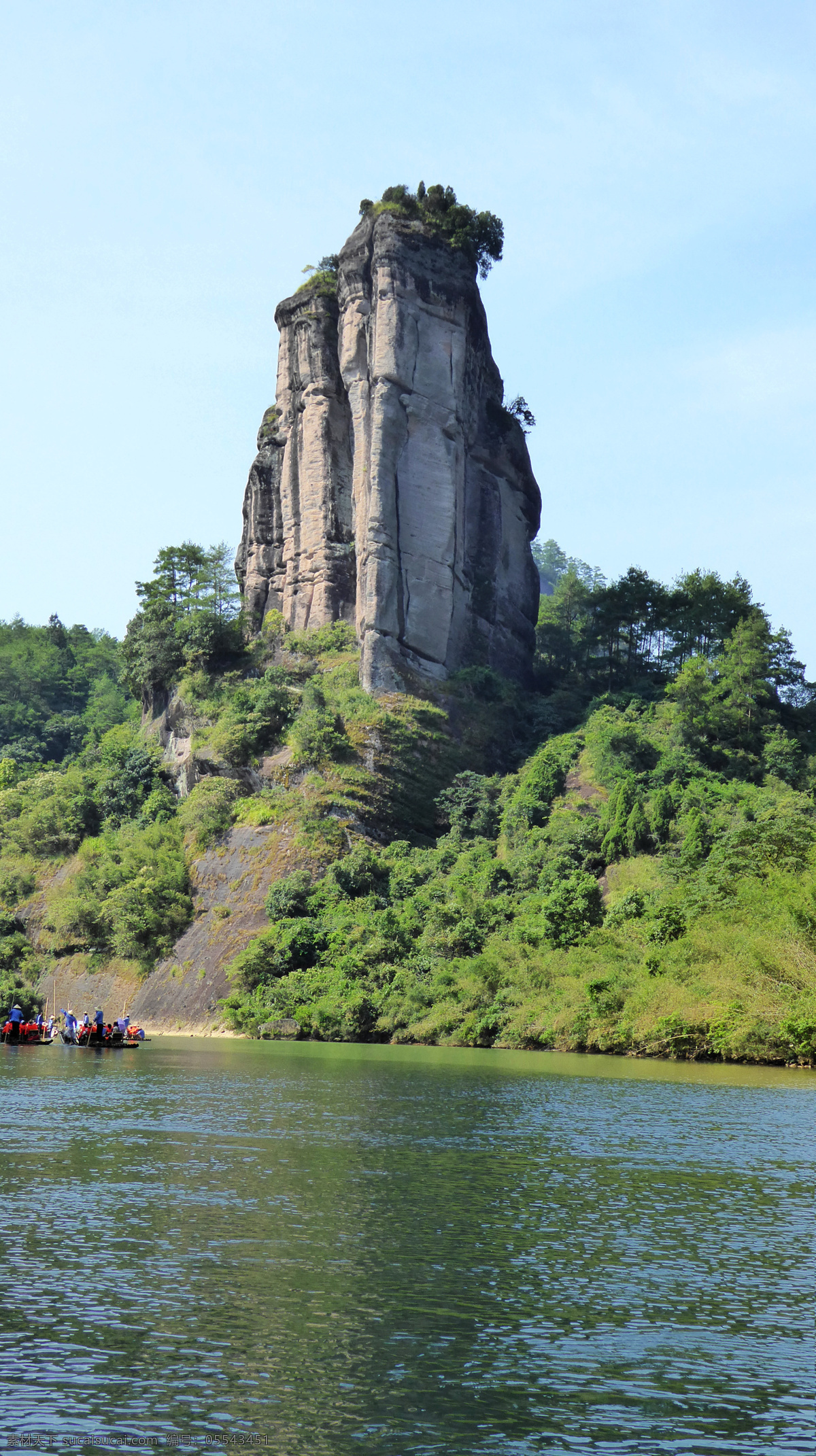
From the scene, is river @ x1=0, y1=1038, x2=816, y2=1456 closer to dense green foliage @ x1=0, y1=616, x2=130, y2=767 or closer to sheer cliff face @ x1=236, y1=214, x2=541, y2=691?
sheer cliff face @ x1=236, y1=214, x2=541, y2=691

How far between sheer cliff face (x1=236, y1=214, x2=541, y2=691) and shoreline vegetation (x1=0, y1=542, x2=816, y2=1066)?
299cm

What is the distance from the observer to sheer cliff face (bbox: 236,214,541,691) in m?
79.8

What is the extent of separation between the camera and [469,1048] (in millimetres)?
50094

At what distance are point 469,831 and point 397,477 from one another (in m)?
22.3

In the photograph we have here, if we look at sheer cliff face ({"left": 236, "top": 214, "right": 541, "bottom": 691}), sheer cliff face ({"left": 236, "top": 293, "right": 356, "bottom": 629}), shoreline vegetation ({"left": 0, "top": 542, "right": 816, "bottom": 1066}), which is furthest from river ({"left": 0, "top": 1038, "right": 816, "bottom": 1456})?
sheer cliff face ({"left": 236, "top": 293, "right": 356, "bottom": 629})

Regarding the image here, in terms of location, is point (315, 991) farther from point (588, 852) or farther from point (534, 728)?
point (534, 728)

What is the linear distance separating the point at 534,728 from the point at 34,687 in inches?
1927

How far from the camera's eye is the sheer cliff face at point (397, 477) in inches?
3140

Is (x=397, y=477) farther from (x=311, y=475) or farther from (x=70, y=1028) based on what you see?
(x=70, y=1028)

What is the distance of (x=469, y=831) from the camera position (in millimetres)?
71750

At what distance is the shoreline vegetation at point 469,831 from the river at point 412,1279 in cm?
1703

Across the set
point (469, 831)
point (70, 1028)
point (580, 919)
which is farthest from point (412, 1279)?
point (469, 831)

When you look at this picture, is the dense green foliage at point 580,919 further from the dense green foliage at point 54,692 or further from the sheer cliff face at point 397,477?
the dense green foliage at point 54,692

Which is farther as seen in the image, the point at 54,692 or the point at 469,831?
the point at 54,692
